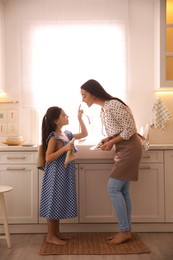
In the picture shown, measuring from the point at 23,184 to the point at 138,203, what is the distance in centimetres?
105

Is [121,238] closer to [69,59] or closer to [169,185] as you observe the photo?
[169,185]

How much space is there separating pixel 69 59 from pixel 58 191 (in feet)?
4.94

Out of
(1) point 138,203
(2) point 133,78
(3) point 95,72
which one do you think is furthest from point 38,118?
(1) point 138,203

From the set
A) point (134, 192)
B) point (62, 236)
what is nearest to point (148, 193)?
point (134, 192)

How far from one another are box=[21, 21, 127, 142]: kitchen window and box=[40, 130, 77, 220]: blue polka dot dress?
98cm

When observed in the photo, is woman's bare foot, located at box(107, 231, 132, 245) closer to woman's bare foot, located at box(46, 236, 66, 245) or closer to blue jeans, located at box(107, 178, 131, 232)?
blue jeans, located at box(107, 178, 131, 232)

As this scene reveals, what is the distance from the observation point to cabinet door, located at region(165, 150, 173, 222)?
141 inches

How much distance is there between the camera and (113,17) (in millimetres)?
4074

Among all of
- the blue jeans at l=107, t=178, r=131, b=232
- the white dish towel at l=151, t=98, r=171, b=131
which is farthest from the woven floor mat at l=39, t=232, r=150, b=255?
the white dish towel at l=151, t=98, r=171, b=131

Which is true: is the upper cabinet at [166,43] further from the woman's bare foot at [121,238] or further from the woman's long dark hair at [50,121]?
the woman's bare foot at [121,238]

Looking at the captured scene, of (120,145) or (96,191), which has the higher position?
(120,145)

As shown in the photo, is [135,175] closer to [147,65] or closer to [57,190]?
[57,190]

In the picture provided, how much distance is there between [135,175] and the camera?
10.5 ft

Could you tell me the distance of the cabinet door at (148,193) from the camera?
3586 millimetres
